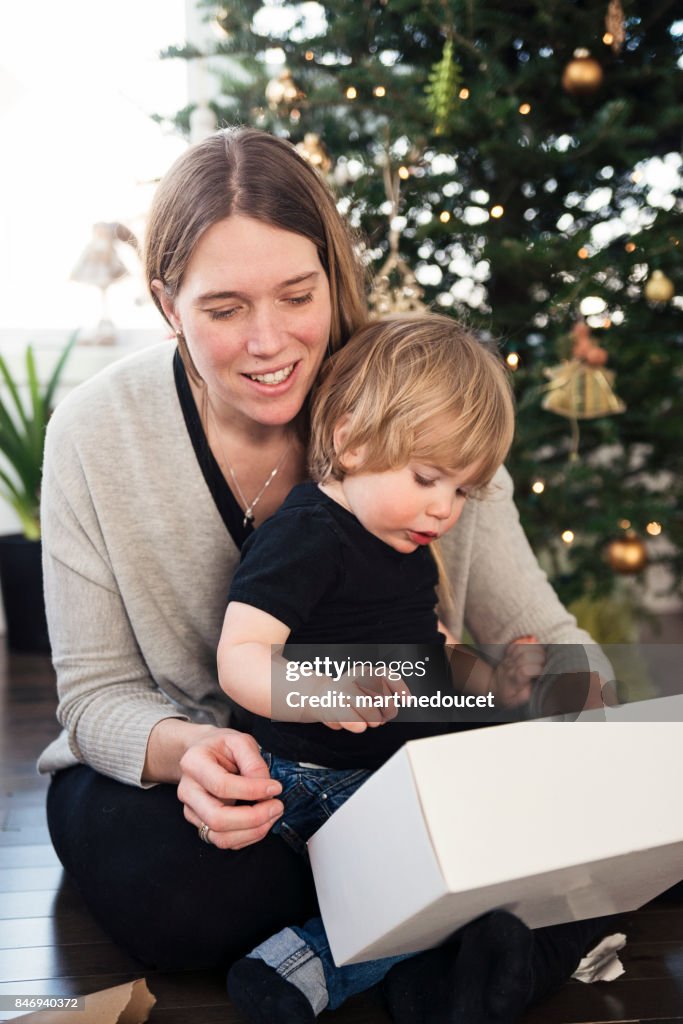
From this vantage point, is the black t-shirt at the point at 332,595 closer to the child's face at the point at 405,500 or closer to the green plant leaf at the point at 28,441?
the child's face at the point at 405,500

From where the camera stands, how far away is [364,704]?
100cm

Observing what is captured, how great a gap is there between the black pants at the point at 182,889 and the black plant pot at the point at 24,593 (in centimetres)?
165

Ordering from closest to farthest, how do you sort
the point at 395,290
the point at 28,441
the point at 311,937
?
the point at 311,937, the point at 395,290, the point at 28,441

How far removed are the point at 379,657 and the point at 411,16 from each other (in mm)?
1403

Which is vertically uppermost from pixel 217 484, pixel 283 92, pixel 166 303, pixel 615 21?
pixel 615 21

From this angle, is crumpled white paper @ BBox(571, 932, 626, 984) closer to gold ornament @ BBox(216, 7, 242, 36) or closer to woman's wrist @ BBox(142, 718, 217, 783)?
woman's wrist @ BBox(142, 718, 217, 783)

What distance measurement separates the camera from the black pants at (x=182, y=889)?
119 cm

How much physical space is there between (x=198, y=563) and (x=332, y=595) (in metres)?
0.32

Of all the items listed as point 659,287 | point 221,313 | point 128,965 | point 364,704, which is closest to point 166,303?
point 221,313

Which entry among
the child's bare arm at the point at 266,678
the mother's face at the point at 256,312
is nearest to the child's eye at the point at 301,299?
the mother's face at the point at 256,312

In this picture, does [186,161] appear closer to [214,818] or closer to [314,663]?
[314,663]

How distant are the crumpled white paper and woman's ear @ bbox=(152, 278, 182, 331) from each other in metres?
0.93

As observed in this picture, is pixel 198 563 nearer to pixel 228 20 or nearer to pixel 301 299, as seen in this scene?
pixel 301 299

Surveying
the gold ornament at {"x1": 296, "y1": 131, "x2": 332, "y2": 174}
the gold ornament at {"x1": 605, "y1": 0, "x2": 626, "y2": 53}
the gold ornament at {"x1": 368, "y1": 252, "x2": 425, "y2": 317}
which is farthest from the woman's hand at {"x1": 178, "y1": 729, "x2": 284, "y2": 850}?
the gold ornament at {"x1": 605, "y1": 0, "x2": 626, "y2": 53}
